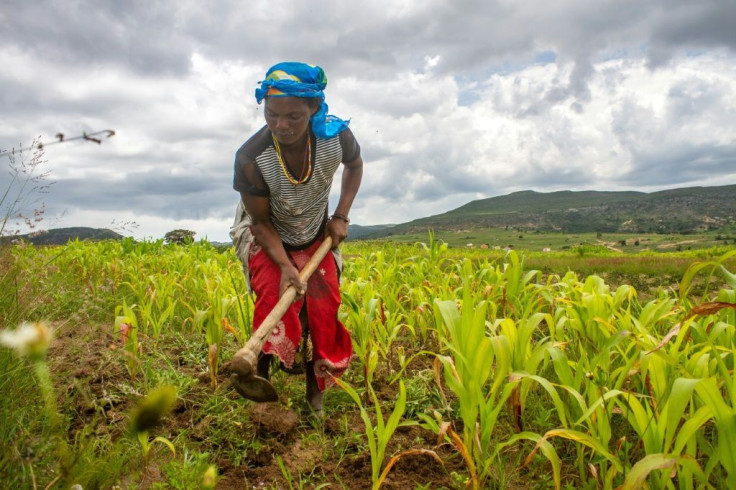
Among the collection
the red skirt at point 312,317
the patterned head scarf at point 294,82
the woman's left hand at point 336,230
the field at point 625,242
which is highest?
the patterned head scarf at point 294,82

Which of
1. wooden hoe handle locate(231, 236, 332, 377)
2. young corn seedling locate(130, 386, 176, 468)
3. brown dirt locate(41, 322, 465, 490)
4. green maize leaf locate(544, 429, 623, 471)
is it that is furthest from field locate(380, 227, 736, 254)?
young corn seedling locate(130, 386, 176, 468)

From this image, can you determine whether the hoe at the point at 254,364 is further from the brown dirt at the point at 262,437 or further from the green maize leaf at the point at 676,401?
the green maize leaf at the point at 676,401

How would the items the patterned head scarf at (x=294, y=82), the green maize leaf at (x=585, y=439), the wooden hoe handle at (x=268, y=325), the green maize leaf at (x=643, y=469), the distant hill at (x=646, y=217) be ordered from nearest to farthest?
the green maize leaf at (x=643, y=469)
the green maize leaf at (x=585, y=439)
the wooden hoe handle at (x=268, y=325)
the patterned head scarf at (x=294, y=82)
the distant hill at (x=646, y=217)

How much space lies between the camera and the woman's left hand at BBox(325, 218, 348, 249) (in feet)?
8.36

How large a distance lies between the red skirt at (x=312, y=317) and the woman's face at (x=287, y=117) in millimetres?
609

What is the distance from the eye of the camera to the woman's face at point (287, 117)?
212cm

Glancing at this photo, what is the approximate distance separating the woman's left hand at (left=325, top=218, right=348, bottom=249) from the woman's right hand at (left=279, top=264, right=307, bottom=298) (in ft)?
Answer: 1.10

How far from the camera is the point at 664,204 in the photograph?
245ft

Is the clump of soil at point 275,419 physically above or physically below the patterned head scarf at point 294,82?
below

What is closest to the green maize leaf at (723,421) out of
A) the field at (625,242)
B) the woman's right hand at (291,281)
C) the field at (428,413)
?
the field at (428,413)

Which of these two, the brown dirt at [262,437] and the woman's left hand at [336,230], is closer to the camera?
the brown dirt at [262,437]

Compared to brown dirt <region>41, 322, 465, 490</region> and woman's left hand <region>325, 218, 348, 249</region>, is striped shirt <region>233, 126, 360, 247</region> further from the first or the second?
brown dirt <region>41, 322, 465, 490</region>

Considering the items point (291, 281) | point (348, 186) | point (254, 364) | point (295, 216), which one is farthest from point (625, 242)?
point (254, 364)

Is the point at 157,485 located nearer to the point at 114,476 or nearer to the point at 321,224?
the point at 114,476
